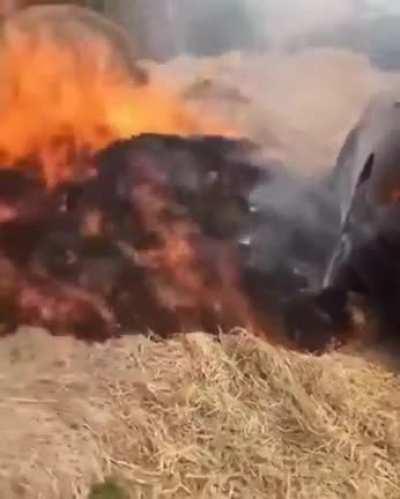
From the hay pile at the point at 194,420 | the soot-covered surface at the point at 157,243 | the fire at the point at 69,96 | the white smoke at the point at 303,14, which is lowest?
the hay pile at the point at 194,420

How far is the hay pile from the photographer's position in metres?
1.71

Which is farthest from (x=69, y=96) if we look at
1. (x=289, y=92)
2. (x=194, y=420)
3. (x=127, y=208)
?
(x=194, y=420)

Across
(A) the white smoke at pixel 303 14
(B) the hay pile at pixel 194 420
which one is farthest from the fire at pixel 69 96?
(B) the hay pile at pixel 194 420

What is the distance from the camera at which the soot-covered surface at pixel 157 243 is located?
1.87 m

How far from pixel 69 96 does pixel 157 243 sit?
263 millimetres

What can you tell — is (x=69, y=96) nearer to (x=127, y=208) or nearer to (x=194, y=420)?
(x=127, y=208)

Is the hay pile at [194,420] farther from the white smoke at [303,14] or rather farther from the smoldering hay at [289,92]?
the white smoke at [303,14]

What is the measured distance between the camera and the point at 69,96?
1839mm

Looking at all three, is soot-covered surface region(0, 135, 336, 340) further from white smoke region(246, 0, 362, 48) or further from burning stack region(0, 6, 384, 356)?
white smoke region(246, 0, 362, 48)

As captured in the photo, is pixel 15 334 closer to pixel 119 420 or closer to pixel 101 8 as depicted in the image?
pixel 119 420

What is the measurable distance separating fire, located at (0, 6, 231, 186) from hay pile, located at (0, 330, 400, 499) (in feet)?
0.98

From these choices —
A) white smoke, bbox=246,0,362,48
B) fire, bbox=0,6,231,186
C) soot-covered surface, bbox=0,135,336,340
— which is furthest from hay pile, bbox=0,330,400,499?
white smoke, bbox=246,0,362,48

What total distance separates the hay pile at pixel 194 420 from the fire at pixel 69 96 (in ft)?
0.98

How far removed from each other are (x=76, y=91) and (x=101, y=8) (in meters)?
0.13
